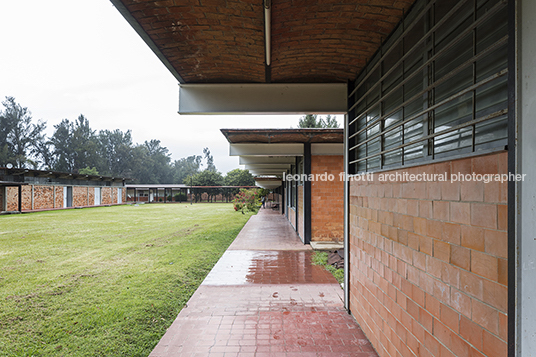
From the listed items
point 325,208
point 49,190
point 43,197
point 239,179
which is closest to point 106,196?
point 49,190

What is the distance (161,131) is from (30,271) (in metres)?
165

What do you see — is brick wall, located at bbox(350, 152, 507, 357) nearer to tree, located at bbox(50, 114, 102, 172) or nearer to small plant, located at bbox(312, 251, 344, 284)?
small plant, located at bbox(312, 251, 344, 284)

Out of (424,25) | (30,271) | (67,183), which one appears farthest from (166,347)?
(67,183)

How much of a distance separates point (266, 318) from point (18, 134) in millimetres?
73396

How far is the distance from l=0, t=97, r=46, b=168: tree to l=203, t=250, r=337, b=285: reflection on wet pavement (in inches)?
2506

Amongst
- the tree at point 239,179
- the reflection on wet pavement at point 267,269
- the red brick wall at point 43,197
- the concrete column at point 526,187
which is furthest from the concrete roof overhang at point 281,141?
the tree at point 239,179

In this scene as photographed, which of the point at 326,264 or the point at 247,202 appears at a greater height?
the point at 247,202

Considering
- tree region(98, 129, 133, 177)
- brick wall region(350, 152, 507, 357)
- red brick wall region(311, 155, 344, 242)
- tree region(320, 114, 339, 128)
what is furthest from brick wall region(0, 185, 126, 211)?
tree region(98, 129, 133, 177)

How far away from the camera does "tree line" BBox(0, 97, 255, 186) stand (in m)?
55.2

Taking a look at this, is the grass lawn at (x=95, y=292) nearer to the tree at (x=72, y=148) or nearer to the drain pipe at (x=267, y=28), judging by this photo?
the drain pipe at (x=267, y=28)

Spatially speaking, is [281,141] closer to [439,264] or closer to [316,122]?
[439,264]

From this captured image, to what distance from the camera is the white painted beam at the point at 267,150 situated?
8.98m

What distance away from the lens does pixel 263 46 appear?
304 cm

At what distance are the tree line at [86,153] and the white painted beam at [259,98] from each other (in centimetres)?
4796
